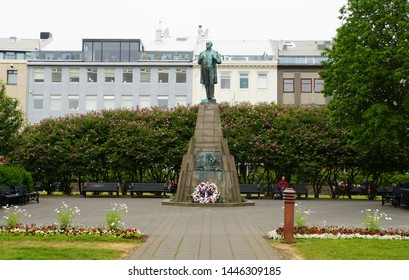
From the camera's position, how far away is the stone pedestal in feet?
85.0

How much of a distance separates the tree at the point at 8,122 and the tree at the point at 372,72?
17.6m

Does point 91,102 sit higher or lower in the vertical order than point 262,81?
lower

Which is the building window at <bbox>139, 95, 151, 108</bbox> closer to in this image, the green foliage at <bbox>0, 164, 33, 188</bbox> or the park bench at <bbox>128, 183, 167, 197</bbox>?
the park bench at <bbox>128, 183, 167, 197</bbox>

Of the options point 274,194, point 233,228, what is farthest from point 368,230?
point 274,194

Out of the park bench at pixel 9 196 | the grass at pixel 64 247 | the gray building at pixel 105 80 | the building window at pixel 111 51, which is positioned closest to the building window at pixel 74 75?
the gray building at pixel 105 80

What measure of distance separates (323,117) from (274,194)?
610 centimetres

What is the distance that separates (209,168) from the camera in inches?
1029

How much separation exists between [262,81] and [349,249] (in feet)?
163

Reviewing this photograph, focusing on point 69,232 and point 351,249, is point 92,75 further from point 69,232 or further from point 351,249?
point 351,249

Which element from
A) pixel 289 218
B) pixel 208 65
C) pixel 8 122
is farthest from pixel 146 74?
pixel 289 218

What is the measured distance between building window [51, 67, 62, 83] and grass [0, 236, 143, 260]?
50.6 m

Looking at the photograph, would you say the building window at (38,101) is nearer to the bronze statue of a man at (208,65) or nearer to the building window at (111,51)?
the building window at (111,51)

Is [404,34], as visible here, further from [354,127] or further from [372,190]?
[372,190]

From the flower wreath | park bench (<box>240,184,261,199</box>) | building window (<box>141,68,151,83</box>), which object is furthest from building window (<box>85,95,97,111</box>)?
the flower wreath
